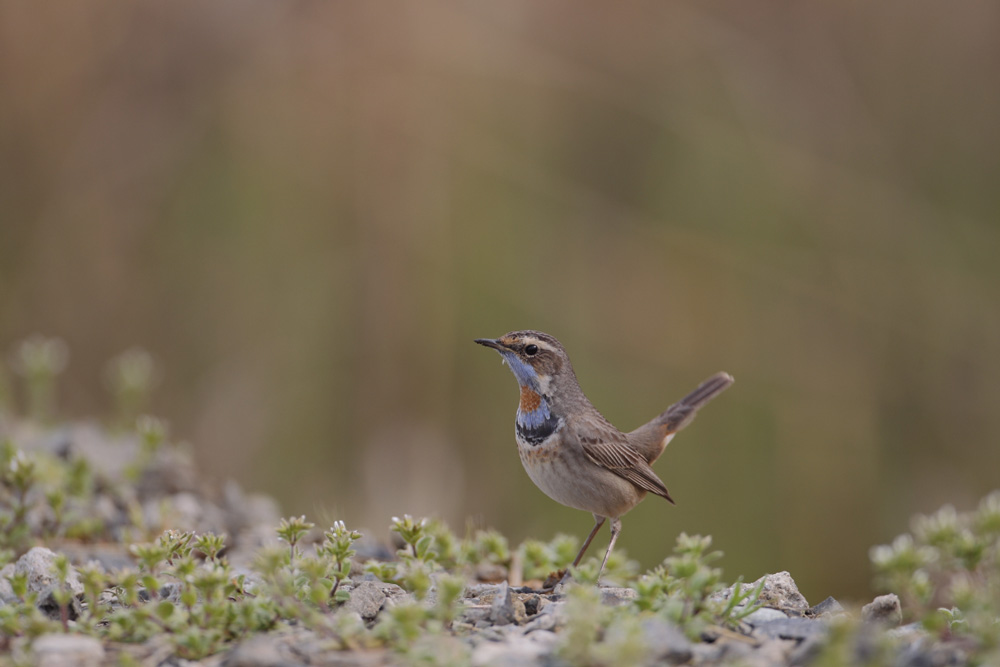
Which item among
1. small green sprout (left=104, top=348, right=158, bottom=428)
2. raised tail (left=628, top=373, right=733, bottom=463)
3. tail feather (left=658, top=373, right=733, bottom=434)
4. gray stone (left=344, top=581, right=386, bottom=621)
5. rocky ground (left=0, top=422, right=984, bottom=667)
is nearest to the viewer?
rocky ground (left=0, top=422, right=984, bottom=667)

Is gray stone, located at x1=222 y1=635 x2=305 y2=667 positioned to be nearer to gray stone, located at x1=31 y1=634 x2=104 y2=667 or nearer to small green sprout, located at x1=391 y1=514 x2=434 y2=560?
gray stone, located at x1=31 y1=634 x2=104 y2=667

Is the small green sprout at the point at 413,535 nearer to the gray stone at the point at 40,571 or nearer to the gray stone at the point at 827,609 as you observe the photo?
the gray stone at the point at 40,571

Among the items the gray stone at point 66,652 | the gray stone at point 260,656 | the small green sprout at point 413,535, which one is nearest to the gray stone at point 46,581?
the gray stone at point 66,652

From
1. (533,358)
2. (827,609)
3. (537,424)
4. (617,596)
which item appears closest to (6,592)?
(617,596)

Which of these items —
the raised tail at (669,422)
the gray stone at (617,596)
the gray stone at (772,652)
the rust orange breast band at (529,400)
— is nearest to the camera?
the gray stone at (772,652)

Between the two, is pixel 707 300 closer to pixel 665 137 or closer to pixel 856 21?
pixel 665 137

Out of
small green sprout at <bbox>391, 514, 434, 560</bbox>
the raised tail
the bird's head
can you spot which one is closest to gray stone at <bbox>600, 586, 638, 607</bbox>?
small green sprout at <bbox>391, 514, 434, 560</bbox>

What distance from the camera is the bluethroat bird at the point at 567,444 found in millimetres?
4543

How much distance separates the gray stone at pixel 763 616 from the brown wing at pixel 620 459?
1.39 meters

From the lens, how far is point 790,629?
2.97 m

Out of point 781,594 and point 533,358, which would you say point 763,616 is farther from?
point 533,358

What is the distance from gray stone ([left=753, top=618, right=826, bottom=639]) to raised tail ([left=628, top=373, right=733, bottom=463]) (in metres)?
2.11

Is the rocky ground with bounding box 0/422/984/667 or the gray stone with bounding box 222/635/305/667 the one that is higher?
the rocky ground with bounding box 0/422/984/667

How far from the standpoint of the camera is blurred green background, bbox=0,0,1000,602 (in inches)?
302
